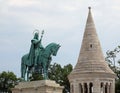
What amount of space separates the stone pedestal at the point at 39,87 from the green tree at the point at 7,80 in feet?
111

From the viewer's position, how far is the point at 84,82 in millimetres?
50281

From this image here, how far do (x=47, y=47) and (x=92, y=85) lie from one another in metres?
25.5

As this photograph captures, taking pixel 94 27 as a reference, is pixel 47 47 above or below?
below

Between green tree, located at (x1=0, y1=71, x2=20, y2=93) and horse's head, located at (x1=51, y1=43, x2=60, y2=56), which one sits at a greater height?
horse's head, located at (x1=51, y1=43, x2=60, y2=56)

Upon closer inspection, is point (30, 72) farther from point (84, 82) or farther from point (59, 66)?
point (59, 66)

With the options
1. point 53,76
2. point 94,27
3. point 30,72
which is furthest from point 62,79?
point 30,72

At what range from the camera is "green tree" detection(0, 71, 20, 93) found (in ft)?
196

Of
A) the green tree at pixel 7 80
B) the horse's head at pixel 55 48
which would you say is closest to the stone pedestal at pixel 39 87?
the horse's head at pixel 55 48

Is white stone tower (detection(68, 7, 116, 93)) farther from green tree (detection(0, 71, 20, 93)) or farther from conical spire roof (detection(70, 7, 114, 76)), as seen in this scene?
green tree (detection(0, 71, 20, 93))

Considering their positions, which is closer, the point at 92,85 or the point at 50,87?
the point at 50,87

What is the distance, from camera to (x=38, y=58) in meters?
25.6

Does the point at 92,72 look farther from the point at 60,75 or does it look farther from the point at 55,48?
the point at 55,48

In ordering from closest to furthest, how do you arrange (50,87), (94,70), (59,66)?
(50,87) → (94,70) → (59,66)

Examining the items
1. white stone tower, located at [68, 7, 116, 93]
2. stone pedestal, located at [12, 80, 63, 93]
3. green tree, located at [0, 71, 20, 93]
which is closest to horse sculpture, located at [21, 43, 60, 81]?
stone pedestal, located at [12, 80, 63, 93]
